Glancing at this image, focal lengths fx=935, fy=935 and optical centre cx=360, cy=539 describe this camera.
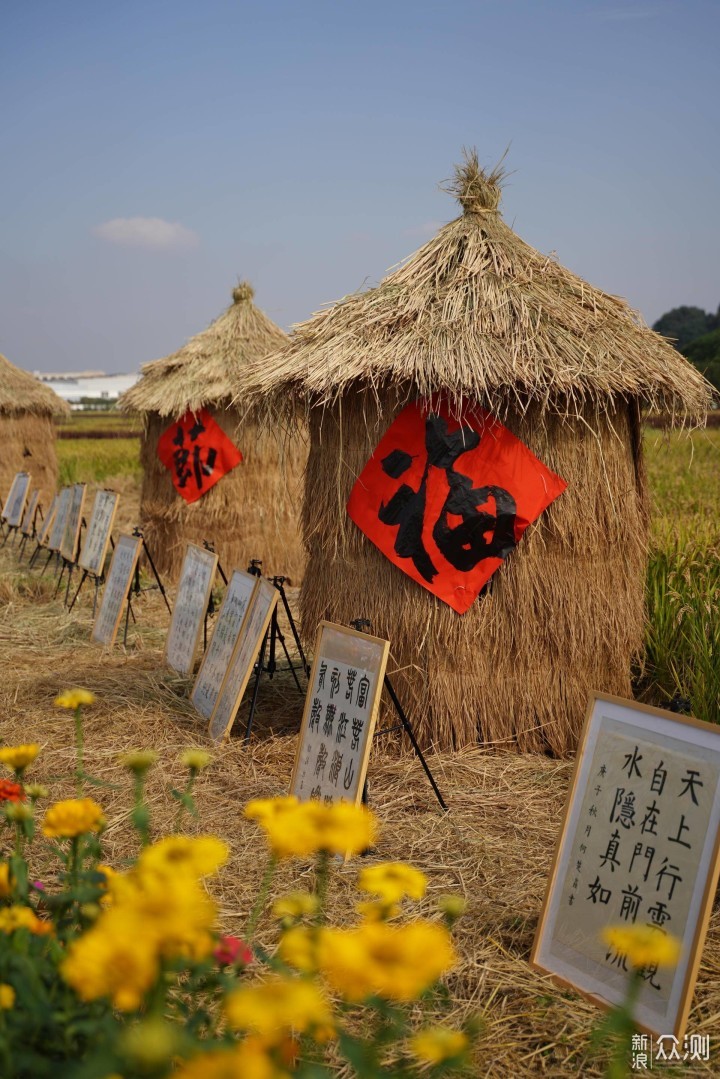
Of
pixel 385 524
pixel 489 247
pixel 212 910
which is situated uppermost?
pixel 489 247

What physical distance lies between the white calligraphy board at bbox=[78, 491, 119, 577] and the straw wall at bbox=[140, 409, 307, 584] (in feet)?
4.66

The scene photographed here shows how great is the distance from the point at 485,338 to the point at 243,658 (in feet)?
6.68

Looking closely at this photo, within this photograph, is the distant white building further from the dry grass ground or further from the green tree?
the dry grass ground

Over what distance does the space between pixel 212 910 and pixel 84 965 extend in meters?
0.23

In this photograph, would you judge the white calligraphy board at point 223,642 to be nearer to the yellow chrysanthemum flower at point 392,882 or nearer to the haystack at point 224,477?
the yellow chrysanthemum flower at point 392,882

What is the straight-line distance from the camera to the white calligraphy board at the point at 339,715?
371 cm

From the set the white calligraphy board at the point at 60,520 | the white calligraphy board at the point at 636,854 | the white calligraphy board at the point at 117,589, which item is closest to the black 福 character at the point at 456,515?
the white calligraphy board at the point at 636,854

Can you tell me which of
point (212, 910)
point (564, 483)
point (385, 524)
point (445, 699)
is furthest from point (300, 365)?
point (212, 910)

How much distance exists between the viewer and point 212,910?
4.08 feet

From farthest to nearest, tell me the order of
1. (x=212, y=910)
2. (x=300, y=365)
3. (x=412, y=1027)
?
1. (x=300, y=365)
2. (x=412, y=1027)
3. (x=212, y=910)

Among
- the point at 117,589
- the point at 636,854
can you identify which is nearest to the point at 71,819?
the point at 636,854

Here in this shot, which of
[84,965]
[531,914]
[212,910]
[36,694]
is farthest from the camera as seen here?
[36,694]

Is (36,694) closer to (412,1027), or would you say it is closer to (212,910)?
(412,1027)

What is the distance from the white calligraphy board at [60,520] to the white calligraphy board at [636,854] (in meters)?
7.41
